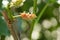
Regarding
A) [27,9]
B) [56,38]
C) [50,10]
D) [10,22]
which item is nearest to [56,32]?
[56,38]

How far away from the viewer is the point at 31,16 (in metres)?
0.46

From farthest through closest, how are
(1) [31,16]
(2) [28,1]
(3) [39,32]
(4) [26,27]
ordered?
(3) [39,32] < (4) [26,27] < (2) [28,1] < (1) [31,16]

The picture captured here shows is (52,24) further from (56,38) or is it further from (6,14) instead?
(6,14)

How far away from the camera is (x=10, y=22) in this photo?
49 cm

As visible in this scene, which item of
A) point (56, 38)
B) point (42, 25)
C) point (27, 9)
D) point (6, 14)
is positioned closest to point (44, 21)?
point (42, 25)

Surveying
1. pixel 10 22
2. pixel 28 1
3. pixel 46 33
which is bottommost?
pixel 10 22

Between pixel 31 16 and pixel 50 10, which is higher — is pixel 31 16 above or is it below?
below

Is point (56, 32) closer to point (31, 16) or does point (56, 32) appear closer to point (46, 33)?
point (46, 33)

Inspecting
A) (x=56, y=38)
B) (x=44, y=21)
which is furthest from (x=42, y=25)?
(x=56, y=38)

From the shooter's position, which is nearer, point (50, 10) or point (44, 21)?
point (50, 10)

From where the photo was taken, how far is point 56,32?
4.12 feet

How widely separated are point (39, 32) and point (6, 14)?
2.60ft

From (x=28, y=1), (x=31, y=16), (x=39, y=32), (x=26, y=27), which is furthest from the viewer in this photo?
(x=39, y=32)

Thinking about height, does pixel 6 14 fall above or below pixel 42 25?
below
